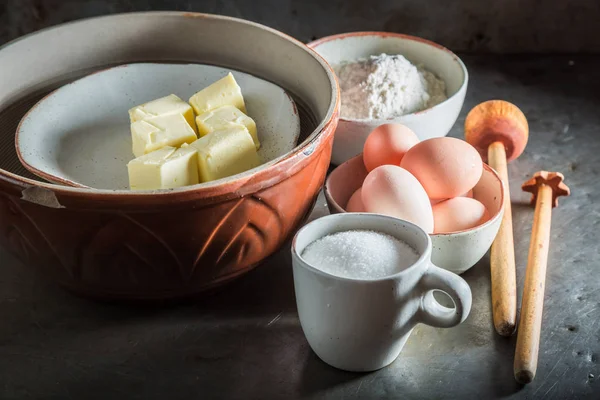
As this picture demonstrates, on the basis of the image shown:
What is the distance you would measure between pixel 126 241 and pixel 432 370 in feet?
1.12

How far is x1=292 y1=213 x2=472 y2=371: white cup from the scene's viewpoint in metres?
0.70

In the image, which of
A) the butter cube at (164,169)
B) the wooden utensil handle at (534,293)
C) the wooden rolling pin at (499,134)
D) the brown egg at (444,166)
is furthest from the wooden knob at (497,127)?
the butter cube at (164,169)

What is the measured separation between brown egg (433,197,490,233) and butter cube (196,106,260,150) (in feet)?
0.83

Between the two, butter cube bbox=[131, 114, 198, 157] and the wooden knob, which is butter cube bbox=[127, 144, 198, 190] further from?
the wooden knob

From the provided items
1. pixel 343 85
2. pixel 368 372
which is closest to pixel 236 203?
pixel 368 372

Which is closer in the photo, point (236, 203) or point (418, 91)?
point (236, 203)

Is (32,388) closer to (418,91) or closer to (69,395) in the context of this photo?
(69,395)

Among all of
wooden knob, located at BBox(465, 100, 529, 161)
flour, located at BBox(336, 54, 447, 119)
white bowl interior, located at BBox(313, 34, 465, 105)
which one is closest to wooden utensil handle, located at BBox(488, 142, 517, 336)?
wooden knob, located at BBox(465, 100, 529, 161)

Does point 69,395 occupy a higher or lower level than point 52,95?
lower

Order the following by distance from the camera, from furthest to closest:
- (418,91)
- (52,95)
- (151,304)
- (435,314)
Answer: (418,91) < (52,95) < (151,304) < (435,314)

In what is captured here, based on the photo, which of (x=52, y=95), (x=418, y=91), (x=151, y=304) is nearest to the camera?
(x=151, y=304)

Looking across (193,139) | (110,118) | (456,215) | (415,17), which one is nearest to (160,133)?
(193,139)

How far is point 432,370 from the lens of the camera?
30.9 inches

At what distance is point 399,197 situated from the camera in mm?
824
